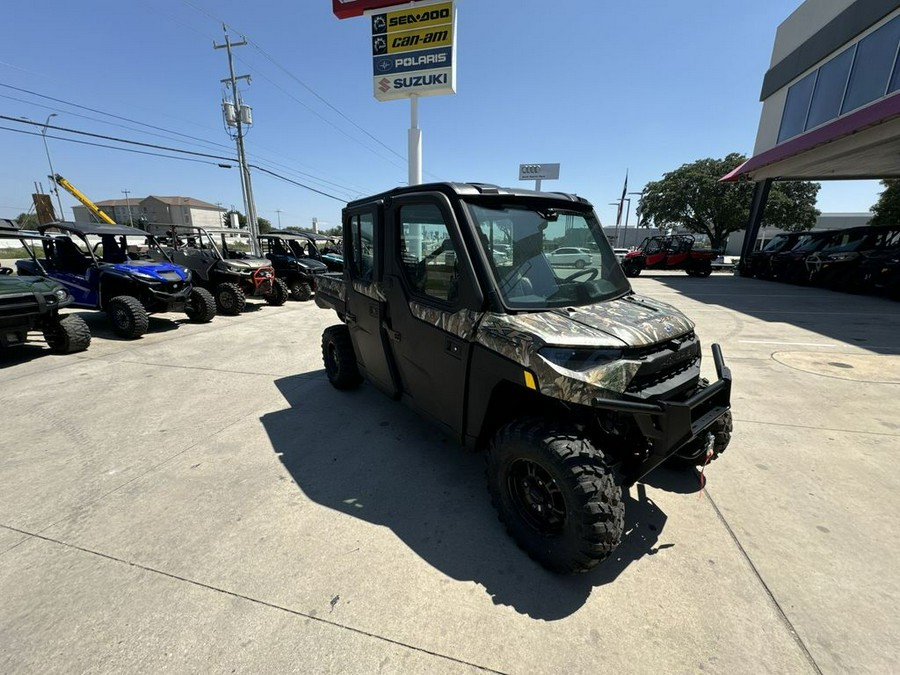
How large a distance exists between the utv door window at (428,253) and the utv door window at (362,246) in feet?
1.48

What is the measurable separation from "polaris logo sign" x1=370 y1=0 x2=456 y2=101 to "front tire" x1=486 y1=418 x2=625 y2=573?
14.0 metres

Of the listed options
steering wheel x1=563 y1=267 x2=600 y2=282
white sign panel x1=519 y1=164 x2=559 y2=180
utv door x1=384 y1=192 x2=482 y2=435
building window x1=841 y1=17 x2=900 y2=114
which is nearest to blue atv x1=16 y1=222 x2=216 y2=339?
utv door x1=384 y1=192 x2=482 y2=435

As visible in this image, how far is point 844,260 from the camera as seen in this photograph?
1256 centimetres

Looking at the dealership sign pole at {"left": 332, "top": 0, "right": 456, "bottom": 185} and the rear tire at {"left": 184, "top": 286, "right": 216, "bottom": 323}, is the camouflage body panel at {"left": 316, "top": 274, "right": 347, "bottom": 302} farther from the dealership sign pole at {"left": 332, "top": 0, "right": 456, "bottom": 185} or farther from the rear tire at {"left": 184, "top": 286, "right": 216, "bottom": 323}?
the dealership sign pole at {"left": 332, "top": 0, "right": 456, "bottom": 185}

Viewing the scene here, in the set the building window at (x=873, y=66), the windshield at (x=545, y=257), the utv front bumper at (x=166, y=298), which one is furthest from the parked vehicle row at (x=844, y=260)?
the utv front bumper at (x=166, y=298)

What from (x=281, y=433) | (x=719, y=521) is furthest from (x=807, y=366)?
(x=281, y=433)

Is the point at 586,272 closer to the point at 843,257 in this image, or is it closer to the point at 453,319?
the point at 453,319

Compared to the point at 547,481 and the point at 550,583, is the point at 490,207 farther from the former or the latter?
the point at 550,583

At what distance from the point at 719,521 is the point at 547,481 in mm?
1328

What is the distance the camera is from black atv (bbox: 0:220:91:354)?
512 centimetres

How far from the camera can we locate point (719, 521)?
2502 millimetres

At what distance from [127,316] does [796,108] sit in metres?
25.2

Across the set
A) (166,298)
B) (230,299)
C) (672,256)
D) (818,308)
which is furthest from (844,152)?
(166,298)

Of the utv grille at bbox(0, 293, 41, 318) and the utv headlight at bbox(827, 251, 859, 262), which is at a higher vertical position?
the utv headlight at bbox(827, 251, 859, 262)
